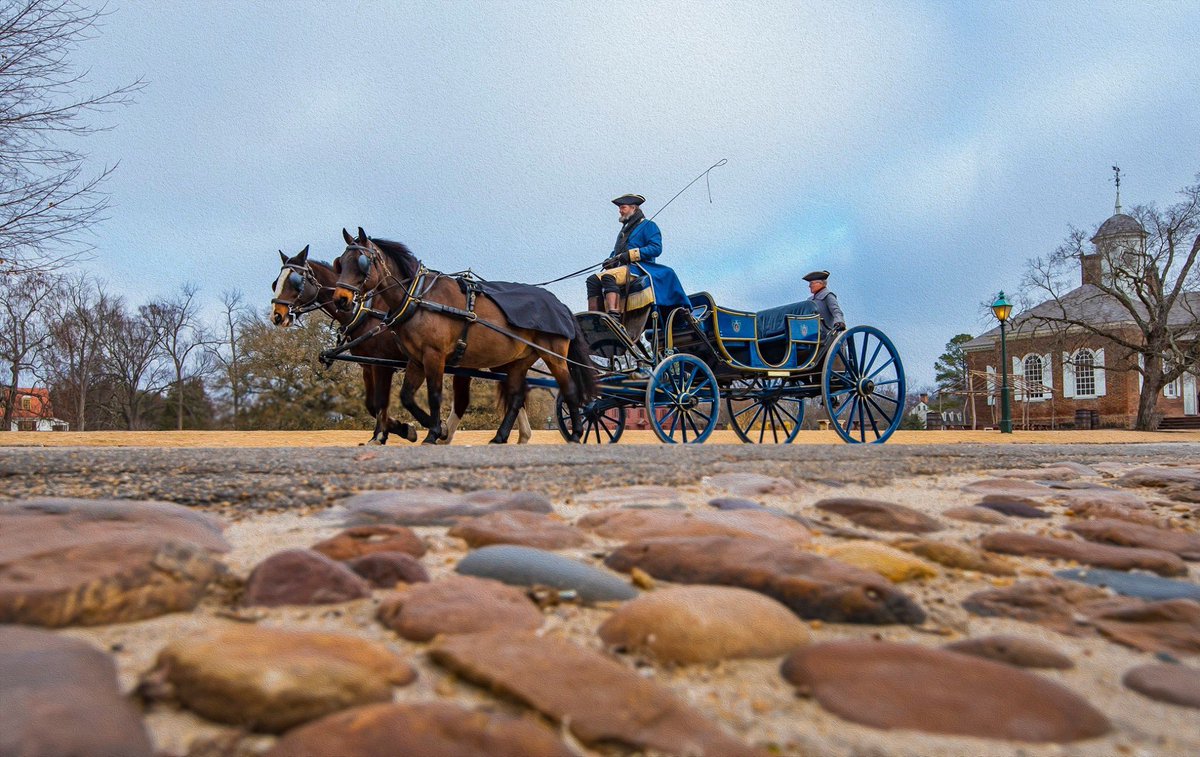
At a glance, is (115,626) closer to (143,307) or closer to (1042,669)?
(1042,669)

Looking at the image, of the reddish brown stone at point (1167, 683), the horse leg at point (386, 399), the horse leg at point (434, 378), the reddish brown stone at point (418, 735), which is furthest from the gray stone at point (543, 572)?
the horse leg at point (386, 399)

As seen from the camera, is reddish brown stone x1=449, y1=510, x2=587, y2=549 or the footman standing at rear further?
the footman standing at rear

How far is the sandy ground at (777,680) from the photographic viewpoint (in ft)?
3.06

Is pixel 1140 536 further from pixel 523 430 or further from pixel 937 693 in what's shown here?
pixel 523 430

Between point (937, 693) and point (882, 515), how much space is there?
1.16 metres

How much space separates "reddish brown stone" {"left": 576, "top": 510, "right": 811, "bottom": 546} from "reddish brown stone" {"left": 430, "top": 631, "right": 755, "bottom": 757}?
0.71m

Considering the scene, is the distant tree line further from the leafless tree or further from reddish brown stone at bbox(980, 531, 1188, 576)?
reddish brown stone at bbox(980, 531, 1188, 576)

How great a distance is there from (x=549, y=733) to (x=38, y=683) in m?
0.59

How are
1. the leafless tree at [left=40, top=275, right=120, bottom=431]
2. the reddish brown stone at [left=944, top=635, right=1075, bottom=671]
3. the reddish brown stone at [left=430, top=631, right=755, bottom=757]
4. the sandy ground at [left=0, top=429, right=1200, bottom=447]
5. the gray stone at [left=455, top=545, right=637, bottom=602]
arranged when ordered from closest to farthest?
the reddish brown stone at [left=430, top=631, right=755, bottom=757]
the reddish brown stone at [left=944, top=635, right=1075, bottom=671]
the gray stone at [left=455, top=545, right=637, bottom=602]
the sandy ground at [left=0, top=429, right=1200, bottom=447]
the leafless tree at [left=40, top=275, right=120, bottom=431]

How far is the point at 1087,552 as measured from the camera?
6.02 feet

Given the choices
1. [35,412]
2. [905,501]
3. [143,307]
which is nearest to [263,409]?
[143,307]

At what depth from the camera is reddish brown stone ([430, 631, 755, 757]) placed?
3.00 feet

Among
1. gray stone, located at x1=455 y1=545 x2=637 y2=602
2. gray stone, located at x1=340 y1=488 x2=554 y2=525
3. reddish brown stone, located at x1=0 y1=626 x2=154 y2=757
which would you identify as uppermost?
gray stone, located at x1=340 y1=488 x2=554 y2=525

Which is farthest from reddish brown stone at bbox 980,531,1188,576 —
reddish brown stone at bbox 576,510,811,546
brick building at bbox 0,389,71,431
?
brick building at bbox 0,389,71,431
